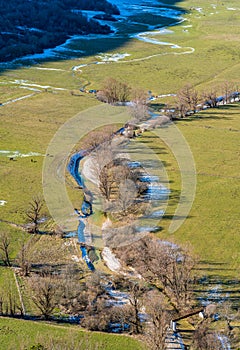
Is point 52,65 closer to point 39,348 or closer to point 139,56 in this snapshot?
point 139,56

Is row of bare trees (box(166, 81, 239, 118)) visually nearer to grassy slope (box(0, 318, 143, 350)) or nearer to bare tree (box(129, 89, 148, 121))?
bare tree (box(129, 89, 148, 121))

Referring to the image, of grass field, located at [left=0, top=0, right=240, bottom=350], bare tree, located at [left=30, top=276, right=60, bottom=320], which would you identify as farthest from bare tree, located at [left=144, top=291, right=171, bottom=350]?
bare tree, located at [left=30, top=276, right=60, bottom=320]

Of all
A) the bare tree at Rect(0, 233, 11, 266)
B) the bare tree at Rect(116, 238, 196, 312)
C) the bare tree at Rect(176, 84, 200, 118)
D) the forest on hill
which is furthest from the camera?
the forest on hill

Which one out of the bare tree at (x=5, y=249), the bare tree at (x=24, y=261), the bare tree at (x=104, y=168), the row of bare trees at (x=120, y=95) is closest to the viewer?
the bare tree at (x=24, y=261)

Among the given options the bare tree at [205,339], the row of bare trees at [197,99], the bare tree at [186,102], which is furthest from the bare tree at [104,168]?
the bare tree at [205,339]

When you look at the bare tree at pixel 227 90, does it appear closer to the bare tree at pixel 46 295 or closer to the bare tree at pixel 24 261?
the bare tree at pixel 24 261

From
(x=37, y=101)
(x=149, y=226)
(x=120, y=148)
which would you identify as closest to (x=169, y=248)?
(x=149, y=226)

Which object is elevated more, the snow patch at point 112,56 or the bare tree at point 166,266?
the snow patch at point 112,56
